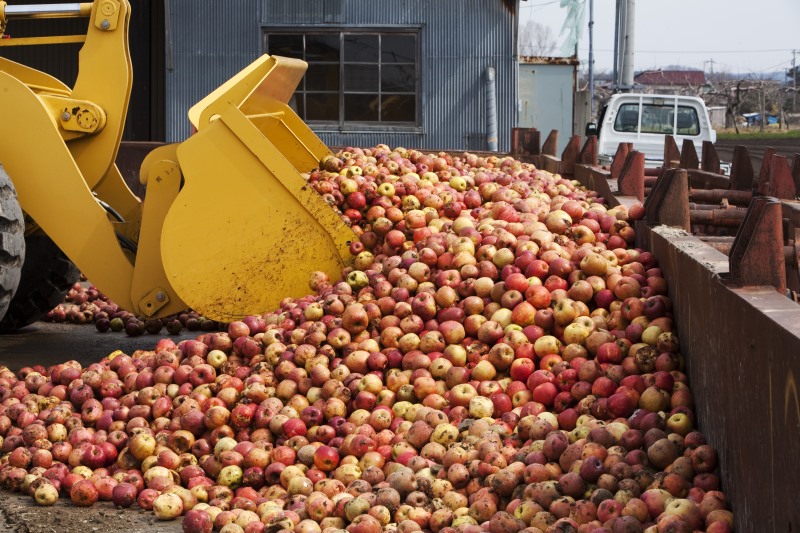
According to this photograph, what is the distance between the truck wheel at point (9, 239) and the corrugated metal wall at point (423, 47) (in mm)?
11012

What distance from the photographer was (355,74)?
1745cm

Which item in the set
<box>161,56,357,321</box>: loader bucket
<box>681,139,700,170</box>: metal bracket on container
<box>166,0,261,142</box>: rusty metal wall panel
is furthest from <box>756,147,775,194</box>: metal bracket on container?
<box>166,0,261,142</box>: rusty metal wall panel

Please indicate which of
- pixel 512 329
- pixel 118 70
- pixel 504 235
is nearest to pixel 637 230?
pixel 504 235

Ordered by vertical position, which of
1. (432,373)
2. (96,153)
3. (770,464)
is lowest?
(432,373)

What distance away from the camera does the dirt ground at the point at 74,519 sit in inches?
182

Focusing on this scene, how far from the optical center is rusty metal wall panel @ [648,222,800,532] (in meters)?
2.96

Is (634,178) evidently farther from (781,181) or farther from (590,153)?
(590,153)

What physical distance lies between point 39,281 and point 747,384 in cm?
615

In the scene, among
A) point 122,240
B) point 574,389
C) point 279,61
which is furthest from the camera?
point 279,61

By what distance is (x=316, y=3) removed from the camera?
56.1 feet

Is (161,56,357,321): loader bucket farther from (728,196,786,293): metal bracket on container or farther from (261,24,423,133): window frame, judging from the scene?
(261,24,423,133): window frame

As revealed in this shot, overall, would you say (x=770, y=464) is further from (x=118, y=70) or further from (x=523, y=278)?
(x=118, y=70)

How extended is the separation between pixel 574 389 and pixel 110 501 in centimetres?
221

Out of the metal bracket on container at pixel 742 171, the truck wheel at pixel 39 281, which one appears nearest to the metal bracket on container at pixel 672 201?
the metal bracket on container at pixel 742 171
